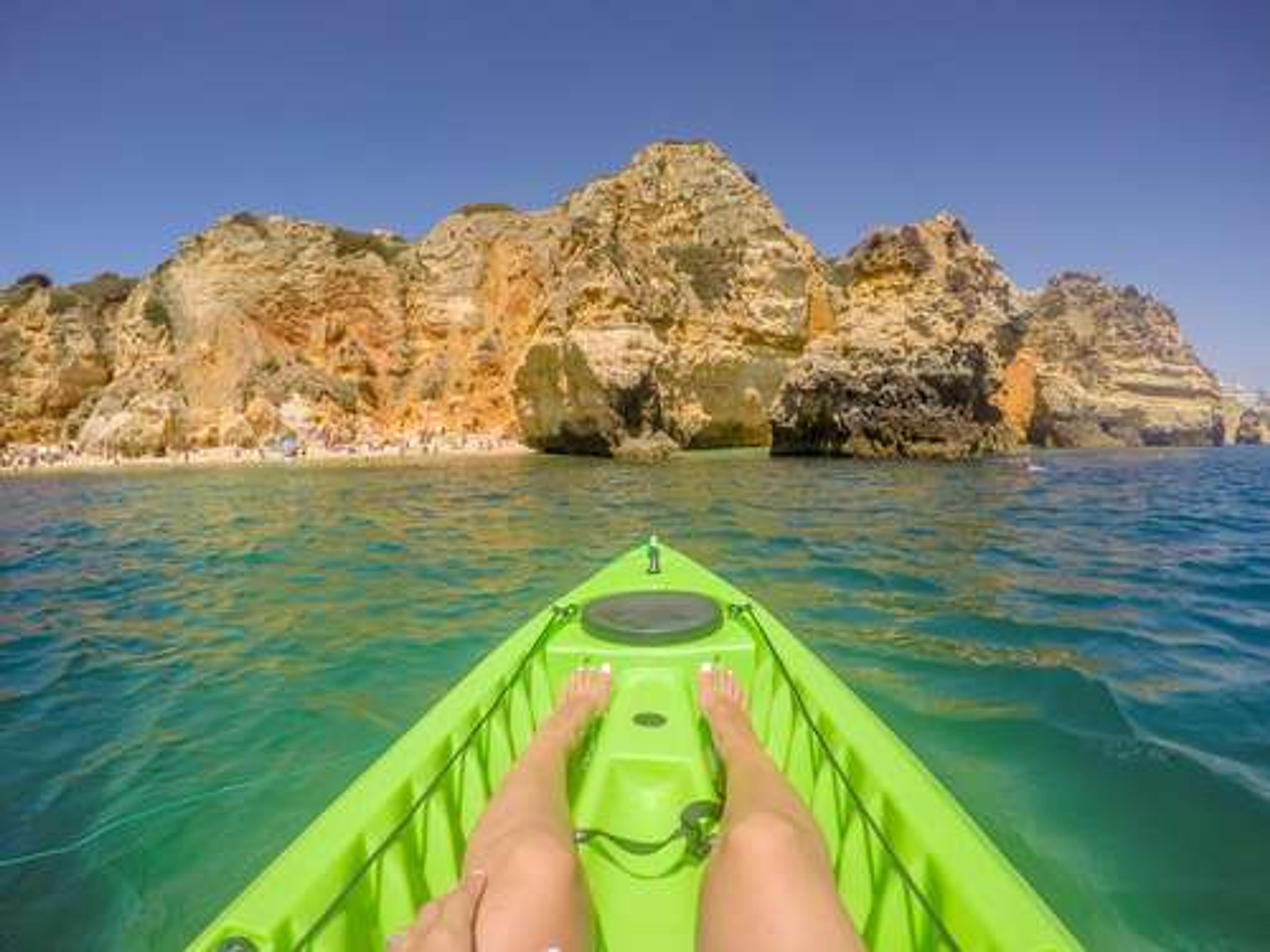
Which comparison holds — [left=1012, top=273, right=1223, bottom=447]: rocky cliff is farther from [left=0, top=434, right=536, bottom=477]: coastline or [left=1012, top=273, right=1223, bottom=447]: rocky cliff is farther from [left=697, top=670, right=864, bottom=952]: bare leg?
[left=697, top=670, right=864, bottom=952]: bare leg

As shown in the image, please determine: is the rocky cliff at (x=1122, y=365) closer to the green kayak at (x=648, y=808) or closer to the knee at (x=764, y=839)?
the green kayak at (x=648, y=808)

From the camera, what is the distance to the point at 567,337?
86.3ft

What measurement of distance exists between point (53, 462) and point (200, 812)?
3840 cm

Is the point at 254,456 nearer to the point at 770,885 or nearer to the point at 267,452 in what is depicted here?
the point at 267,452

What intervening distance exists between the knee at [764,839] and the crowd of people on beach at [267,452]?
2928 centimetres

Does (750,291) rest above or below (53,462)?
above

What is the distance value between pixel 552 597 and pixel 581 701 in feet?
11.9

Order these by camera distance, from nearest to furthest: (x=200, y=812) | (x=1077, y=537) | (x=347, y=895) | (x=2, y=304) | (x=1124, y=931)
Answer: (x=347, y=895) → (x=1124, y=931) → (x=200, y=812) → (x=1077, y=537) → (x=2, y=304)

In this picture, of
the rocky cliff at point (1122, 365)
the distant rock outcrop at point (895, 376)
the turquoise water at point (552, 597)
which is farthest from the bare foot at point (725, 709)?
the rocky cliff at point (1122, 365)

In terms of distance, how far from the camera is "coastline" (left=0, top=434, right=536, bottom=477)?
2844 cm

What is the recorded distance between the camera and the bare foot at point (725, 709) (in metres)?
2.43

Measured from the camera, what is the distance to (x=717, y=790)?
2465mm

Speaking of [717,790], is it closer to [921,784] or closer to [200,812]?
[921,784]

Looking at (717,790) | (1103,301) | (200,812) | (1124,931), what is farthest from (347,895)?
(1103,301)
